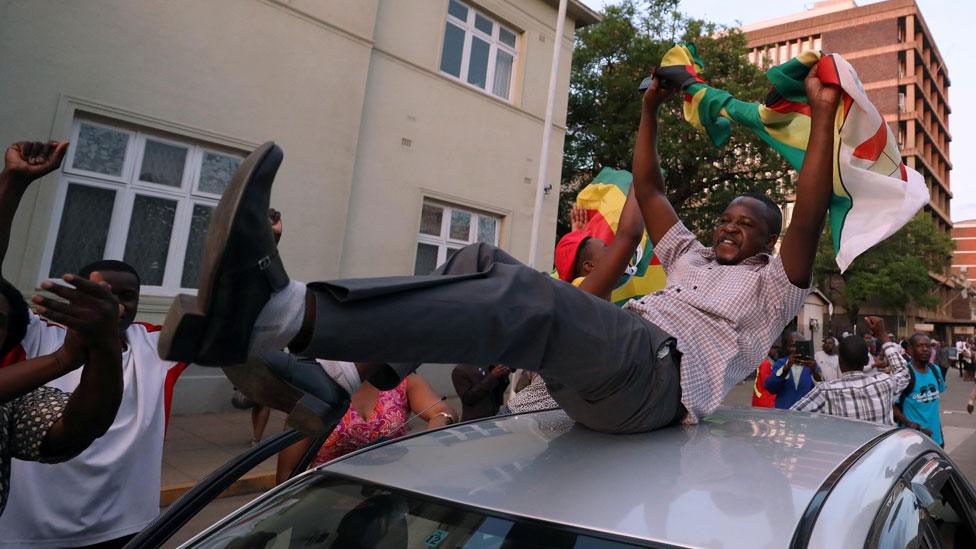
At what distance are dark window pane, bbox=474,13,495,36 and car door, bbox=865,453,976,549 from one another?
1009cm

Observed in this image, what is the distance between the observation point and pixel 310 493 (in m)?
1.45

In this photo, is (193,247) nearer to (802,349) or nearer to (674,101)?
(802,349)

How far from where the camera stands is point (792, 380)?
16.5 feet

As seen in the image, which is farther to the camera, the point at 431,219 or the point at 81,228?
the point at 431,219

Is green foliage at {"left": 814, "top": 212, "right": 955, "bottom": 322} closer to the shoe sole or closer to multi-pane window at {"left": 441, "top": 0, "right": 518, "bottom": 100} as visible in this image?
multi-pane window at {"left": 441, "top": 0, "right": 518, "bottom": 100}

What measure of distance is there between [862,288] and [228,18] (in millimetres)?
34634

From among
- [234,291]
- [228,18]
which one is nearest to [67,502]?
[234,291]

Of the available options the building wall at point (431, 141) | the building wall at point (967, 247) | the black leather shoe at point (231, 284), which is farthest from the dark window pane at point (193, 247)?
the building wall at point (967, 247)

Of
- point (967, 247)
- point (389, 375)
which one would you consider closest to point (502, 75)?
point (389, 375)

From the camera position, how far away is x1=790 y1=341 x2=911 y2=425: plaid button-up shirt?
396 cm

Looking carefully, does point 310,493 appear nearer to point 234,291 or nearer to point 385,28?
point 234,291

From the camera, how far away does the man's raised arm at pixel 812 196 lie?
2021 millimetres

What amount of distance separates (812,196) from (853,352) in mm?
2906

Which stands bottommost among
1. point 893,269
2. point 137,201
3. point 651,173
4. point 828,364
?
point 828,364
